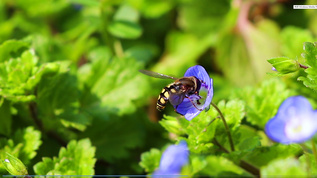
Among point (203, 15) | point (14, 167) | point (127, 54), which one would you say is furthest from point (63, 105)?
point (203, 15)

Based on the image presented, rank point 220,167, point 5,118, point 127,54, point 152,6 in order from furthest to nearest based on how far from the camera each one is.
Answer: point 152,6
point 127,54
point 5,118
point 220,167

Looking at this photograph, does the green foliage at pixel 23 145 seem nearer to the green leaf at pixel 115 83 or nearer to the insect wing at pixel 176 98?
the green leaf at pixel 115 83

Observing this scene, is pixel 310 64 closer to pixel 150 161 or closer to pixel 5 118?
pixel 150 161

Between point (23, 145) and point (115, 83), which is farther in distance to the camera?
point (115, 83)

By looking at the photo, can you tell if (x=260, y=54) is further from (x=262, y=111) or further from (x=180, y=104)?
(x=180, y=104)

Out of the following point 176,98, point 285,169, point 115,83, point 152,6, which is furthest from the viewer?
point 152,6

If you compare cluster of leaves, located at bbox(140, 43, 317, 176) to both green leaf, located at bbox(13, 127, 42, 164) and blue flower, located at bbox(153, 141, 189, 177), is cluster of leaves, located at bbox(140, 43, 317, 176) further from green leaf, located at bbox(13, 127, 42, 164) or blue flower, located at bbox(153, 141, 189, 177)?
green leaf, located at bbox(13, 127, 42, 164)
